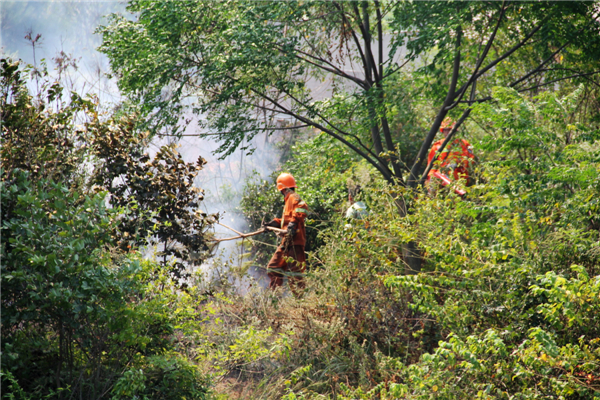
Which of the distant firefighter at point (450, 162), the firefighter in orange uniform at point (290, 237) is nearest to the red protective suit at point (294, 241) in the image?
the firefighter in orange uniform at point (290, 237)

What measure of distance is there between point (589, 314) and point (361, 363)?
1.77m

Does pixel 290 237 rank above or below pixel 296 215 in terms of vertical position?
below

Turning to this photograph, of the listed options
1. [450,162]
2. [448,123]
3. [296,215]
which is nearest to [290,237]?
[296,215]

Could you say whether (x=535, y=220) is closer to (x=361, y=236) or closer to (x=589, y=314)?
(x=589, y=314)

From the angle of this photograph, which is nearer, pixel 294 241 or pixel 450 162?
pixel 450 162

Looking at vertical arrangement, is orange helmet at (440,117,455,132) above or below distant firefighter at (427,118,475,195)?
above

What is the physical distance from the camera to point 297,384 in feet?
13.2

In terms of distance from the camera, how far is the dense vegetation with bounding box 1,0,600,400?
284cm

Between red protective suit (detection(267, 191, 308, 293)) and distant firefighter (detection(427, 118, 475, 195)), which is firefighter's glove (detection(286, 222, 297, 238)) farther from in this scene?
distant firefighter (detection(427, 118, 475, 195))

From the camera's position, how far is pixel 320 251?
5734 millimetres

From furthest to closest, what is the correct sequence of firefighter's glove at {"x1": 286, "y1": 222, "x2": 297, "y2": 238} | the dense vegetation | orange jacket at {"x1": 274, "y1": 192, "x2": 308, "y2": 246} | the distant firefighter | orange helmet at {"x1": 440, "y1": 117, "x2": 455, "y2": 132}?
1. orange helmet at {"x1": 440, "y1": 117, "x2": 455, "y2": 132}
2. orange jacket at {"x1": 274, "y1": 192, "x2": 308, "y2": 246}
3. firefighter's glove at {"x1": 286, "y1": 222, "x2": 297, "y2": 238}
4. the distant firefighter
5. the dense vegetation

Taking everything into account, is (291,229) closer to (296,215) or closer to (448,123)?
(296,215)

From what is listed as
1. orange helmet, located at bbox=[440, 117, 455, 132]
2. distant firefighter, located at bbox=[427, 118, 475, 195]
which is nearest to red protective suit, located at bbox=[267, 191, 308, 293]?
distant firefighter, located at bbox=[427, 118, 475, 195]

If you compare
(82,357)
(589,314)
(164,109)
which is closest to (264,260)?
(164,109)
